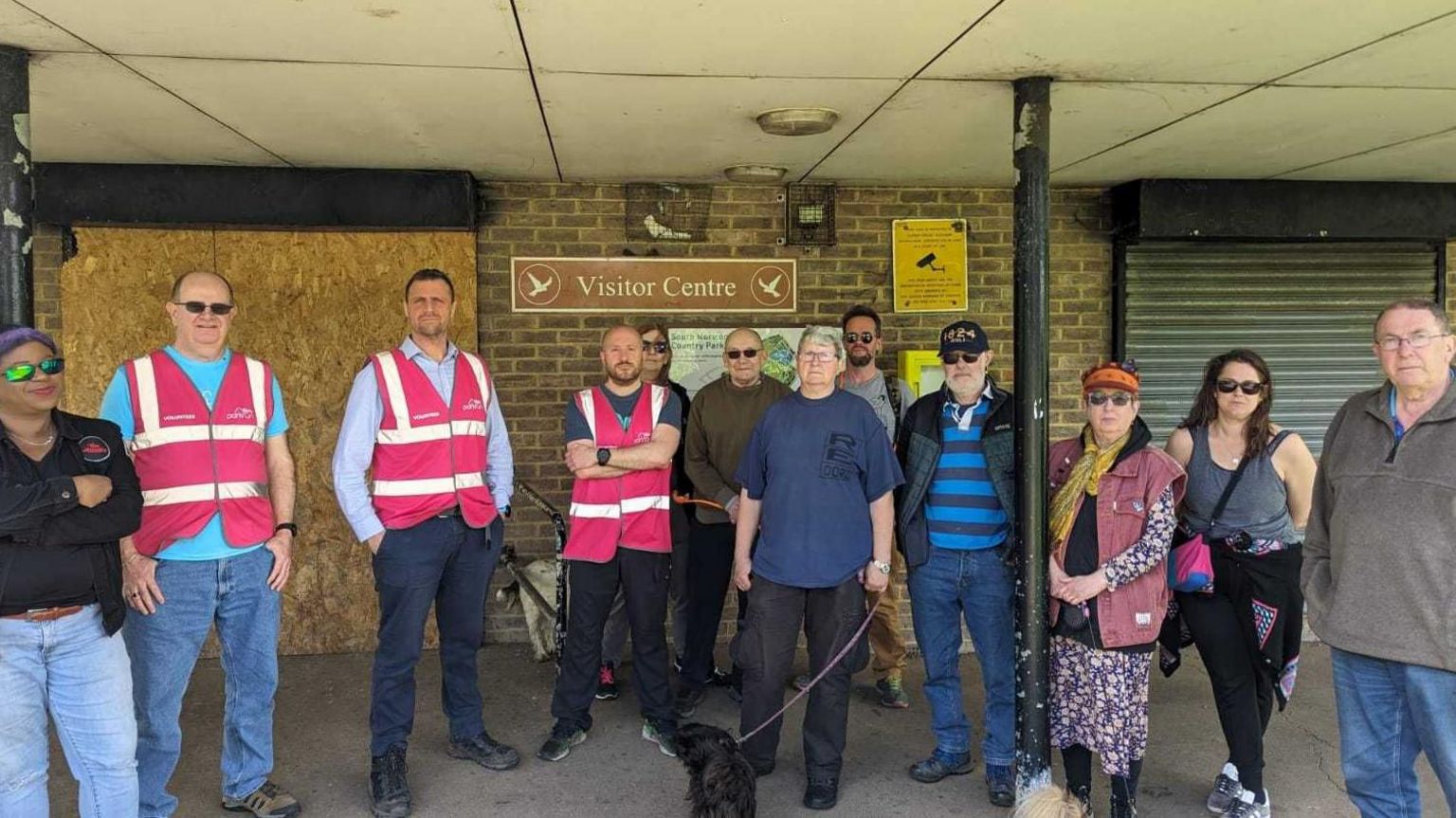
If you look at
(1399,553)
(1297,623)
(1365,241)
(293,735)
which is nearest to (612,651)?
(293,735)

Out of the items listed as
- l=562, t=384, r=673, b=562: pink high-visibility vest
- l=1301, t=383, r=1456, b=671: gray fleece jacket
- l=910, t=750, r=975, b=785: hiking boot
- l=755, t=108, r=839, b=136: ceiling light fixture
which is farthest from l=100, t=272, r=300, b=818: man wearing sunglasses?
l=1301, t=383, r=1456, b=671: gray fleece jacket

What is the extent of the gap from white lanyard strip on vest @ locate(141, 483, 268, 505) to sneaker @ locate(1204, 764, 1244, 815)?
12.9 ft

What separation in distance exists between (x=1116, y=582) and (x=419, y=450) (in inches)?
106

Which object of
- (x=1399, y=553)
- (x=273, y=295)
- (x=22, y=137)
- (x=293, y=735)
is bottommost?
(x=293, y=735)

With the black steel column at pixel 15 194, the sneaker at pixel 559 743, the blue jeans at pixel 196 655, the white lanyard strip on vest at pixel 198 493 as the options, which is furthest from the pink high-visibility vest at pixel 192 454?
the sneaker at pixel 559 743

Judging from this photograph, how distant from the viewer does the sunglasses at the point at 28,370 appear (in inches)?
113

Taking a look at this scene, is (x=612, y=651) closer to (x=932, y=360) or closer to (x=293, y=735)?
(x=293, y=735)

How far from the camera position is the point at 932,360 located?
6.11 meters

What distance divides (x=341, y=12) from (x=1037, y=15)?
2.28 meters

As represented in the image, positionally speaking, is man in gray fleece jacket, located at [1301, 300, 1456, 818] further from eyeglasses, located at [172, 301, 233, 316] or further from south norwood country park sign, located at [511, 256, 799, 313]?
eyeglasses, located at [172, 301, 233, 316]

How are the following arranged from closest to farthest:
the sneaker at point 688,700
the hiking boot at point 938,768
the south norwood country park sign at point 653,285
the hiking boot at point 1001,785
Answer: the hiking boot at point 1001,785 < the hiking boot at point 938,768 < the sneaker at point 688,700 < the south norwood country park sign at point 653,285

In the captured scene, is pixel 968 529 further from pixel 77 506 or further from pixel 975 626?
pixel 77 506

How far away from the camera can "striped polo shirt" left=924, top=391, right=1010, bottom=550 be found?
404 centimetres

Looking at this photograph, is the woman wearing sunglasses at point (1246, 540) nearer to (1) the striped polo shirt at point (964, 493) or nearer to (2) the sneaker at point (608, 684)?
(1) the striped polo shirt at point (964, 493)
